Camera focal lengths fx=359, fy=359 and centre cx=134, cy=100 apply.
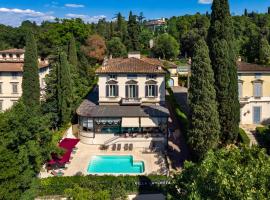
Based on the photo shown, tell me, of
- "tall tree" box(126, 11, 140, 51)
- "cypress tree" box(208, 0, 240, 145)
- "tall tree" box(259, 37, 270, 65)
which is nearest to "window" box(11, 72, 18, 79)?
"cypress tree" box(208, 0, 240, 145)

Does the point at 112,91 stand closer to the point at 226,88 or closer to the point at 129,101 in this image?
the point at 129,101

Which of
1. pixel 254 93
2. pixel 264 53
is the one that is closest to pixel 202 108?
pixel 254 93

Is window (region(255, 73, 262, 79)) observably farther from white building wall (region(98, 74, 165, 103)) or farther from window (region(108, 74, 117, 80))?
window (region(108, 74, 117, 80))

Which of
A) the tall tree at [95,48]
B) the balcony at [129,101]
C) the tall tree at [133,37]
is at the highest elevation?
the tall tree at [133,37]

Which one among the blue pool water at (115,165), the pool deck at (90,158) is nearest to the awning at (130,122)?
the pool deck at (90,158)

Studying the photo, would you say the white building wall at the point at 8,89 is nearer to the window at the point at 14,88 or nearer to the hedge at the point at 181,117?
the window at the point at 14,88

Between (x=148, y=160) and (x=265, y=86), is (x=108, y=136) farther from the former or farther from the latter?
(x=265, y=86)
